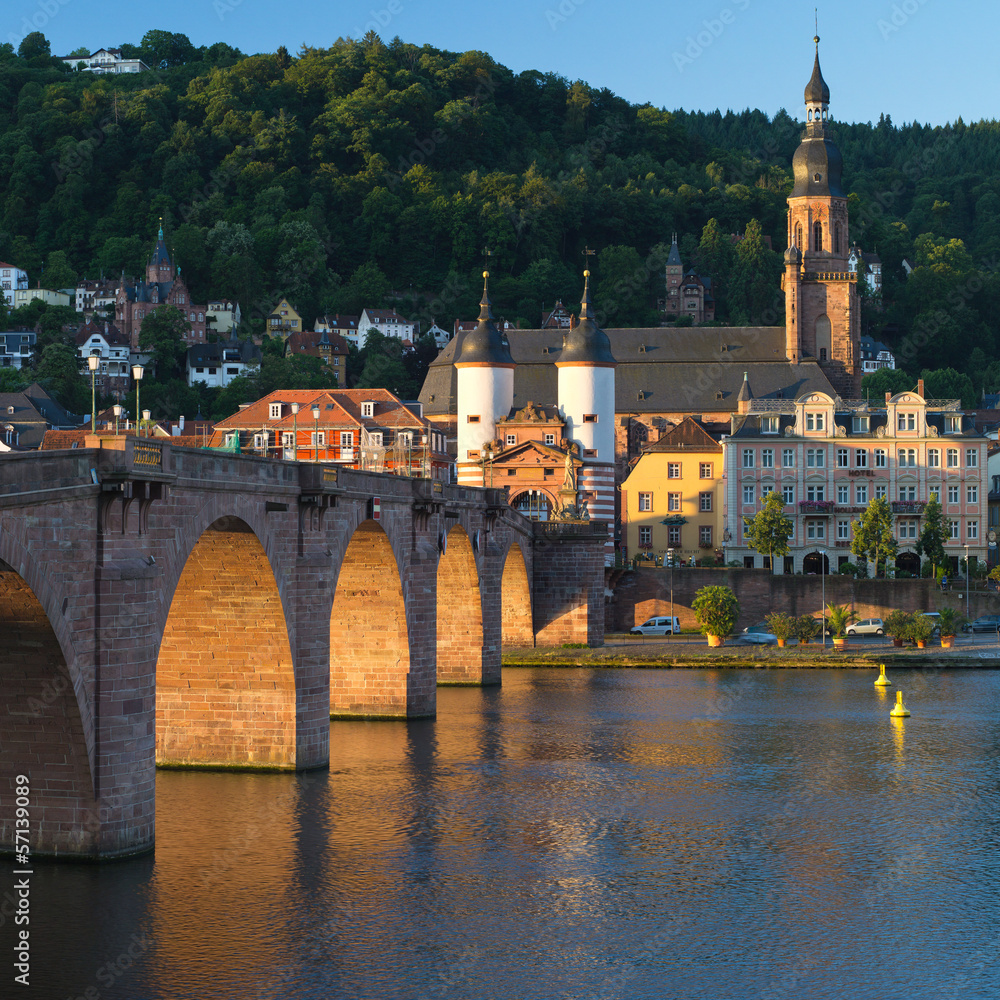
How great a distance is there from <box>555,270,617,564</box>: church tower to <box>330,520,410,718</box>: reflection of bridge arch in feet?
129

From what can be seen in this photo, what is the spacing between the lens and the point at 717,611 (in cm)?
7831

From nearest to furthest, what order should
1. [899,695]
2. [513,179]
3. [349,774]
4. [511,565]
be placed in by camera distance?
[349,774], [899,695], [511,565], [513,179]

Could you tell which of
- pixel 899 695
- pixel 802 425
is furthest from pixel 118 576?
pixel 802 425

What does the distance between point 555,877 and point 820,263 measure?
99.2m

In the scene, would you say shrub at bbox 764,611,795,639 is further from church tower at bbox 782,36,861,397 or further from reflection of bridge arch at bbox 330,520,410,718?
church tower at bbox 782,36,861,397

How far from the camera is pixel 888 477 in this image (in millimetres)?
94625

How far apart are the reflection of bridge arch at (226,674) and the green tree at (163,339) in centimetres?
12831

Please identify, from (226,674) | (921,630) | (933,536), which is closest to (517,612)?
(921,630)

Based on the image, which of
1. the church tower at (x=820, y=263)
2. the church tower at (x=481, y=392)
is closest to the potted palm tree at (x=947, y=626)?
the church tower at (x=481, y=392)

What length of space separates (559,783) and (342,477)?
10.1m

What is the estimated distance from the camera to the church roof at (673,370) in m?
→ 120

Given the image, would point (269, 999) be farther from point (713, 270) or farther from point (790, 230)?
point (713, 270)

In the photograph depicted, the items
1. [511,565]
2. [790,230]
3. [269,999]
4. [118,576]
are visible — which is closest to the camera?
[269,999]

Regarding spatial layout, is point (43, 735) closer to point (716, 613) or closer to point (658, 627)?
point (716, 613)
